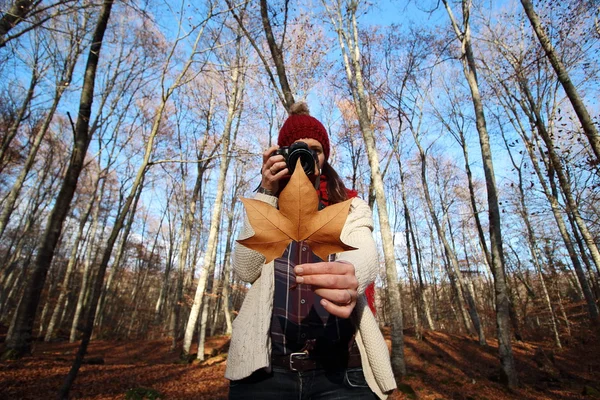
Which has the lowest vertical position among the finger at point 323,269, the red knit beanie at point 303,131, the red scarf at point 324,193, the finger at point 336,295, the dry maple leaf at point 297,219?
the finger at point 336,295

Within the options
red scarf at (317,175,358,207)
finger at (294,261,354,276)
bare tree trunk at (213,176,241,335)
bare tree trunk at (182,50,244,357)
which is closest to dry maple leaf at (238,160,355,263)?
finger at (294,261,354,276)

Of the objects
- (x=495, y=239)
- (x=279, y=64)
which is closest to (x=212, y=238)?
(x=279, y=64)

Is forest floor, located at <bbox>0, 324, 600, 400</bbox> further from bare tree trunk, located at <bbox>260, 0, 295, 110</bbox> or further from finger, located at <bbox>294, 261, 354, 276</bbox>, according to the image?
finger, located at <bbox>294, 261, 354, 276</bbox>

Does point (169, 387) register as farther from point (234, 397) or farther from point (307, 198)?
point (307, 198)

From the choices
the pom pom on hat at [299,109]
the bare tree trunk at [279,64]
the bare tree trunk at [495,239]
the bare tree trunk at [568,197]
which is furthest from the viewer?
the bare tree trunk at [568,197]

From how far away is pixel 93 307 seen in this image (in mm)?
3479

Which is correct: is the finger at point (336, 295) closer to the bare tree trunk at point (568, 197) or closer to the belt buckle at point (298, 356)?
the belt buckle at point (298, 356)

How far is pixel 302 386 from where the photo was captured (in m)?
1.08

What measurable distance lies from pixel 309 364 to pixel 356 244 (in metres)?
0.50

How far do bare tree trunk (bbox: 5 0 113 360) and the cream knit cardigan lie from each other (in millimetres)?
5137

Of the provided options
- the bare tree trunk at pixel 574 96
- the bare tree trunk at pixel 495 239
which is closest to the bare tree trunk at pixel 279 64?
the bare tree trunk at pixel 574 96

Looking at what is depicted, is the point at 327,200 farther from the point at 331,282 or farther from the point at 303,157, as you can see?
the point at 331,282

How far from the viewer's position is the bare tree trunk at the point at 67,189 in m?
4.77

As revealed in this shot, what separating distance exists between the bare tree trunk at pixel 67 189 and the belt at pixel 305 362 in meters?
5.37
